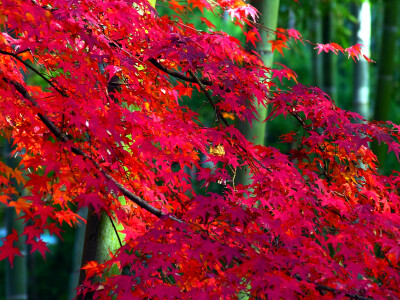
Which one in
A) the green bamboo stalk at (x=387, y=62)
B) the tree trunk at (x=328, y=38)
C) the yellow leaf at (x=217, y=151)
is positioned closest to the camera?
the yellow leaf at (x=217, y=151)

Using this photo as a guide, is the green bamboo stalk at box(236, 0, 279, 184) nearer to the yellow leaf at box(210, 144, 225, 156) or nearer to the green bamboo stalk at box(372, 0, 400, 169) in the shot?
the yellow leaf at box(210, 144, 225, 156)

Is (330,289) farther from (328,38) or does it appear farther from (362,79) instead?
(328,38)

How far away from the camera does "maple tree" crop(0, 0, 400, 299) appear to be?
82.9 inches

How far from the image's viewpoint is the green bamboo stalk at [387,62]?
5.53 m

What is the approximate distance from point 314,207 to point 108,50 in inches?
59.7

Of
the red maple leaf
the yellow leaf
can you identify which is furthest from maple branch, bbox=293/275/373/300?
the red maple leaf

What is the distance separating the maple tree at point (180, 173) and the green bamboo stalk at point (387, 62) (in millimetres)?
2730

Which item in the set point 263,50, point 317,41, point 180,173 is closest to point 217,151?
point 180,173

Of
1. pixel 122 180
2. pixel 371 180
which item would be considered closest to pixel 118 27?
pixel 122 180

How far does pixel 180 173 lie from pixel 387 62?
4.07m

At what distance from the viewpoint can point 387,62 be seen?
5.65 metres

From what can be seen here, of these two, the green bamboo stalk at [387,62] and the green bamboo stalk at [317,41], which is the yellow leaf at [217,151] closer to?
the green bamboo stalk at [387,62]

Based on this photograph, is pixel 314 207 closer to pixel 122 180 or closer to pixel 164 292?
pixel 164 292

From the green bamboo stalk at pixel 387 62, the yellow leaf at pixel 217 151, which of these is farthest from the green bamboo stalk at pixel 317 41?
the yellow leaf at pixel 217 151
